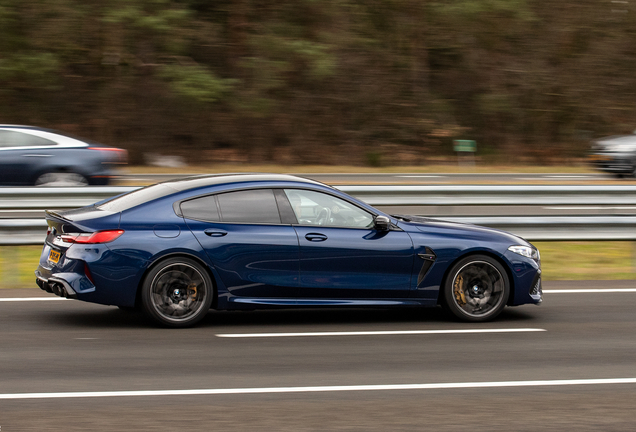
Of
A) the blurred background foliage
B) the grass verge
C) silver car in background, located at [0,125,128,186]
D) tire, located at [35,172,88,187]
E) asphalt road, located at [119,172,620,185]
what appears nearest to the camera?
the grass verge

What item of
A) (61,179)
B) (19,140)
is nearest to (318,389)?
(61,179)

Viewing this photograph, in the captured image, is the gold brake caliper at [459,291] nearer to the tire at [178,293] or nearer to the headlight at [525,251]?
the headlight at [525,251]

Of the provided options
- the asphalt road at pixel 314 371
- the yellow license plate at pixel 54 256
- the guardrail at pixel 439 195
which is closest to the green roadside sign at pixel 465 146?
the guardrail at pixel 439 195

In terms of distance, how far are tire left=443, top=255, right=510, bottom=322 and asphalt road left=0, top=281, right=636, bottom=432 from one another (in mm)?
163

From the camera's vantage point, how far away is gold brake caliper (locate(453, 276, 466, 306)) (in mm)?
7680

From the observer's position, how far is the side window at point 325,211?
24.4 feet

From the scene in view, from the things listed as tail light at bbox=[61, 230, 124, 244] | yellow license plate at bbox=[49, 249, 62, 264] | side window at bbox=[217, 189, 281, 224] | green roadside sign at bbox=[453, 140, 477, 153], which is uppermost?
green roadside sign at bbox=[453, 140, 477, 153]

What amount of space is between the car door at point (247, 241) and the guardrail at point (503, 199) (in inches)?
111

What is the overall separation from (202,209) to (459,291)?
246 centimetres

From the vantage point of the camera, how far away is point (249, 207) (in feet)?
24.2

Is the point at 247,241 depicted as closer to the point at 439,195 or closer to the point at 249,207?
the point at 249,207

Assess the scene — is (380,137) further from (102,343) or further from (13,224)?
(102,343)

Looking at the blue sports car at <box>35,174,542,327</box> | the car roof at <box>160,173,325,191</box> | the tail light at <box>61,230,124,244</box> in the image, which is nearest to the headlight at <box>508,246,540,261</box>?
the blue sports car at <box>35,174,542,327</box>

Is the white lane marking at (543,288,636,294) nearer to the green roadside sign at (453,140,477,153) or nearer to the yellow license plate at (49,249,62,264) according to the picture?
the yellow license plate at (49,249,62,264)
